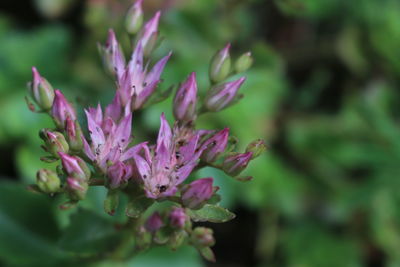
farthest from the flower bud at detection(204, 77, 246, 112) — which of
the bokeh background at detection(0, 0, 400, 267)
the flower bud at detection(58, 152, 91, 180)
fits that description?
the bokeh background at detection(0, 0, 400, 267)

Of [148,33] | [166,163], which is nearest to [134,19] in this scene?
[148,33]

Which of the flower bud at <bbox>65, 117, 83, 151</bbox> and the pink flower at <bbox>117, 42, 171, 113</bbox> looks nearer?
the flower bud at <bbox>65, 117, 83, 151</bbox>

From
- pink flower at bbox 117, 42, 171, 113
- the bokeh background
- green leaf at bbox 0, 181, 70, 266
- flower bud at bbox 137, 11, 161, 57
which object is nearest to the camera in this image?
pink flower at bbox 117, 42, 171, 113

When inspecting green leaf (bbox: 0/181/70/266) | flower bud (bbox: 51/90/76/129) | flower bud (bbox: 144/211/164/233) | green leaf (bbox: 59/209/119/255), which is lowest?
green leaf (bbox: 0/181/70/266)

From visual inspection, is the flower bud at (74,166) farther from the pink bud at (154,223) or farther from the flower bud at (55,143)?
the pink bud at (154,223)

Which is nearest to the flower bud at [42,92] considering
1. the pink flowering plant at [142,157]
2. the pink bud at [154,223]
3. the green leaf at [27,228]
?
the pink flowering plant at [142,157]

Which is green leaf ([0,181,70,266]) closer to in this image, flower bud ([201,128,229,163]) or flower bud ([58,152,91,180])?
flower bud ([58,152,91,180])
